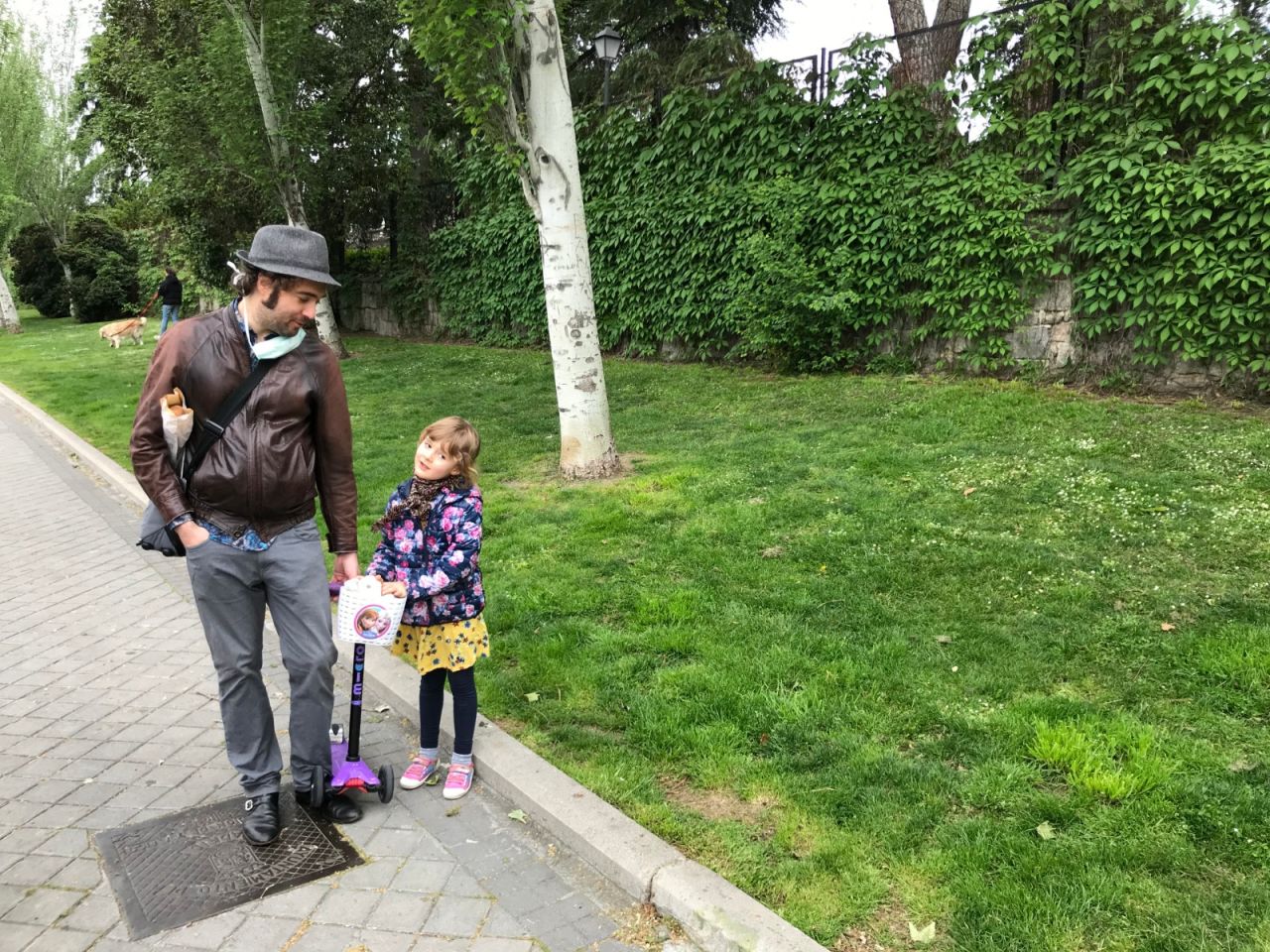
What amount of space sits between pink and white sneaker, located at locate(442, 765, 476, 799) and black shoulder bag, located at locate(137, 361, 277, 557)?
4.18 feet

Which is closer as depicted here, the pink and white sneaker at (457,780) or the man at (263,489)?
the man at (263,489)

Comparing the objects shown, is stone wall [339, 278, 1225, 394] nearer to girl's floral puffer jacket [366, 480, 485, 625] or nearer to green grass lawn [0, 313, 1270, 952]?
green grass lawn [0, 313, 1270, 952]

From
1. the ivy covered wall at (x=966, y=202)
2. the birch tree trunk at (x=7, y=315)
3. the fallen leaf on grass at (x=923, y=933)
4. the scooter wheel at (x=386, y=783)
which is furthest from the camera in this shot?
the birch tree trunk at (x=7, y=315)

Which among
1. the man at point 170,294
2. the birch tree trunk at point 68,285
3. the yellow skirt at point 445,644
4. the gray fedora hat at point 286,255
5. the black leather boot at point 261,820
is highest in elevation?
the birch tree trunk at point 68,285

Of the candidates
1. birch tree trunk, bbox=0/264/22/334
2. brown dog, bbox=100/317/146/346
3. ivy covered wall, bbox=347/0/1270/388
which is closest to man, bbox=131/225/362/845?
ivy covered wall, bbox=347/0/1270/388

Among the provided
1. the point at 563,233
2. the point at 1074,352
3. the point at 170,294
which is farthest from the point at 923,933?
the point at 170,294

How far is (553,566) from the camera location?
17.4 ft

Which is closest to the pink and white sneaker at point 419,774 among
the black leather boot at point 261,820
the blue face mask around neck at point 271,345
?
the black leather boot at point 261,820

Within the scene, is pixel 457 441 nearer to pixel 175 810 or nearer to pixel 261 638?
pixel 261 638

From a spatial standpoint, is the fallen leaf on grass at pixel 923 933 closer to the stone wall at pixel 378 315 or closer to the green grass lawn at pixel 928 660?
the green grass lawn at pixel 928 660

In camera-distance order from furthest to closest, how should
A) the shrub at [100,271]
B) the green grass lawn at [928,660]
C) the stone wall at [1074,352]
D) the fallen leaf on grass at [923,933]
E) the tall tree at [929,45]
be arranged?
the shrub at [100,271], the tall tree at [929,45], the stone wall at [1074,352], the green grass lawn at [928,660], the fallen leaf on grass at [923,933]

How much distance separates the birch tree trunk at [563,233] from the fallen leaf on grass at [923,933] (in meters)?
4.88

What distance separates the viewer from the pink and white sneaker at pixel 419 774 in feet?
11.2

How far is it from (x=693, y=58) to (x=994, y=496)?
9161mm
